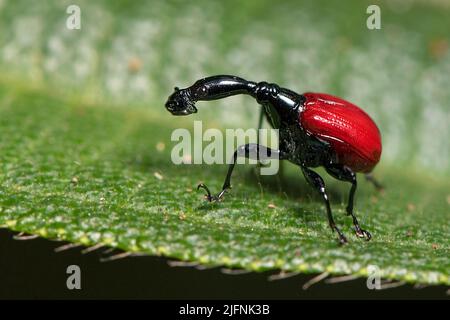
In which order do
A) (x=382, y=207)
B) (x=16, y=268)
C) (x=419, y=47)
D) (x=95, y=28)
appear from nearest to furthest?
1. (x=16, y=268)
2. (x=382, y=207)
3. (x=95, y=28)
4. (x=419, y=47)

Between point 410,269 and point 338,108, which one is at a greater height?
point 338,108

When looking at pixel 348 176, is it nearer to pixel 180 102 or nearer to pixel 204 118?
pixel 180 102

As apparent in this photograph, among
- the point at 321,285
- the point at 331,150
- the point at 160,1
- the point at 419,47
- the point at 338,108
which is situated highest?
the point at 160,1

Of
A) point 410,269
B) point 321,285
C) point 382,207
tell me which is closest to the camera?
point 410,269

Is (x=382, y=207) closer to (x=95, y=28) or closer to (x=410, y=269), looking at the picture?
(x=410, y=269)

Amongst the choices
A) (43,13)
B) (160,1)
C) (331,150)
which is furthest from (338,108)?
(43,13)

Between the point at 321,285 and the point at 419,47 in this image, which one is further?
the point at 419,47
